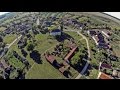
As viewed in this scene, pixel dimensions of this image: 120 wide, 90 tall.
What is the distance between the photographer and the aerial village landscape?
5.39 meters

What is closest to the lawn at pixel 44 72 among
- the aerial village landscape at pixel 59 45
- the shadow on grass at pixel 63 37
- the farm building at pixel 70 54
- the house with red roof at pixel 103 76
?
the aerial village landscape at pixel 59 45

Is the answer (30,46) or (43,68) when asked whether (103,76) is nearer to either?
(43,68)

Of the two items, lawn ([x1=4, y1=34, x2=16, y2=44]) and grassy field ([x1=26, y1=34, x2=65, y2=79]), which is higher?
lawn ([x1=4, y1=34, x2=16, y2=44])

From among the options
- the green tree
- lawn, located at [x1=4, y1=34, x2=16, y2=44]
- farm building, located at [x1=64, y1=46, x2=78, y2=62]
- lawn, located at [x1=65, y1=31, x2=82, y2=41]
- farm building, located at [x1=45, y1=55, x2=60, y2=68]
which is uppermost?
lawn, located at [x1=65, y1=31, x2=82, y2=41]

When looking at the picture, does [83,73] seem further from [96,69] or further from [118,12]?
[118,12]

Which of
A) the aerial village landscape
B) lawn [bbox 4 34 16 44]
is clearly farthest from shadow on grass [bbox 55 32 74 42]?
lawn [bbox 4 34 16 44]

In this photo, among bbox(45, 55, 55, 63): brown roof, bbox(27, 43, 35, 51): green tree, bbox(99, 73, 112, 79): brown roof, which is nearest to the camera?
A: bbox(99, 73, 112, 79): brown roof

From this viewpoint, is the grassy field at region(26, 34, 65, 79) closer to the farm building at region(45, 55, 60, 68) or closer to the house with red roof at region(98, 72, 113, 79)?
the farm building at region(45, 55, 60, 68)

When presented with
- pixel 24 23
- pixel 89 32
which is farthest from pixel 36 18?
pixel 89 32

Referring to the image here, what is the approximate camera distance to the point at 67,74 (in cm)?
534

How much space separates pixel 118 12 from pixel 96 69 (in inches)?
51.0

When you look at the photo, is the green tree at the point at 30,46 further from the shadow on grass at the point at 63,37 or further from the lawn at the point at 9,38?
the shadow on grass at the point at 63,37
